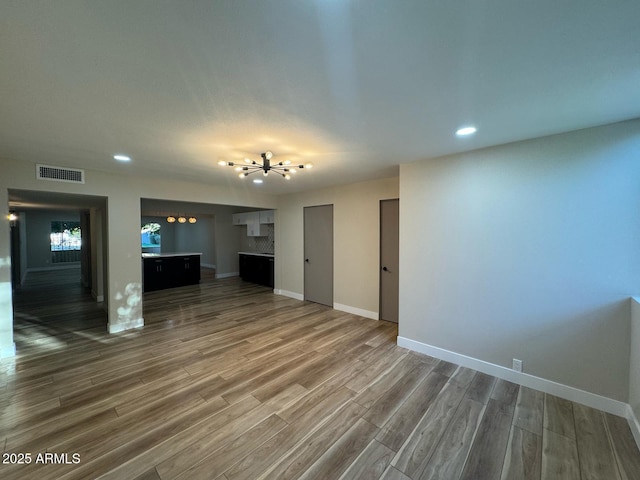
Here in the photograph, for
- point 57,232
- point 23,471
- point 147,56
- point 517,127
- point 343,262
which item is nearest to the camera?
point 147,56

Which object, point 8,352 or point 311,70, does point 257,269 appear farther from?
point 311,70

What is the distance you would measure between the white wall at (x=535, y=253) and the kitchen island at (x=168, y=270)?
6.73 metres

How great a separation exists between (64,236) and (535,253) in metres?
16.5

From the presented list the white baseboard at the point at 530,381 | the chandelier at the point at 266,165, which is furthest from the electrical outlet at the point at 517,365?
the chandelier at the point at 266,165

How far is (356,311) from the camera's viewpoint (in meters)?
A: 4.74

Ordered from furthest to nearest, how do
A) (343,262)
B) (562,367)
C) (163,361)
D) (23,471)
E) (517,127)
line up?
(343,262) → (163,361) → (562,367) → (517,127) → (23,471)

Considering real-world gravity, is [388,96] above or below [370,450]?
above

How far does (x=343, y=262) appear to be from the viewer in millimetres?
4914

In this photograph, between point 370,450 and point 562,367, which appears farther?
point 562,367

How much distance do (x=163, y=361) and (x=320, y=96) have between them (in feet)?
11.2

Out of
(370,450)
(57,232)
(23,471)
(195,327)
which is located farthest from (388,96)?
(57,232)

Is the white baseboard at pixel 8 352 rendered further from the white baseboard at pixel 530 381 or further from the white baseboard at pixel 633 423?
the white baseboard at pixel 633 423

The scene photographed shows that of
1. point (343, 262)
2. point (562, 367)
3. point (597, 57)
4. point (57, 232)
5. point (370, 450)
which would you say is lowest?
point (370, 450)

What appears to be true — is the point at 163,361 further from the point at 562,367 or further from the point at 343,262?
the point at 562,367
